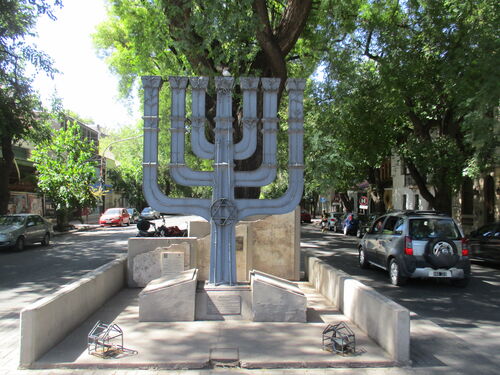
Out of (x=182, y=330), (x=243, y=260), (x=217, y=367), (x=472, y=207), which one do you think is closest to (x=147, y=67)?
(x=243, y=260)

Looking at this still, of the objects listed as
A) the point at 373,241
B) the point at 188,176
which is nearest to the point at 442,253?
the point at 373,241

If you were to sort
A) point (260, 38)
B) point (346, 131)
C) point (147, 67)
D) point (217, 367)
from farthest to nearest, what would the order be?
point (346, 131) < point (147, 67) < point (260, 38) < point (217, 367)

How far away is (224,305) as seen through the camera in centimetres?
666

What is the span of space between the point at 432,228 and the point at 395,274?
1.41 m

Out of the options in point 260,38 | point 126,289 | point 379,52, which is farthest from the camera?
point 379,52

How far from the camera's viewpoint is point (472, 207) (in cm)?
2659

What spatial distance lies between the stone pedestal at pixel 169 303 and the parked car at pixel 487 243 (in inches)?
466

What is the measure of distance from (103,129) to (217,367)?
251 feet

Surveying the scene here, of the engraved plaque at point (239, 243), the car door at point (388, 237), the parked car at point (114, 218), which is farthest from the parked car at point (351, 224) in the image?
the engraved plaque at point (239, 243)

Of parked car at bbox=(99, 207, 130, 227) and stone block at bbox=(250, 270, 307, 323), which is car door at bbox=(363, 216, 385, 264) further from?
parked car at bbox=(99, 207, 130, 227)

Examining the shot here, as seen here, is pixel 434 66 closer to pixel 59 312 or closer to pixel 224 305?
pixel 224 305

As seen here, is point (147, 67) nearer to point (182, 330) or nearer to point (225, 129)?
point (225, 129)

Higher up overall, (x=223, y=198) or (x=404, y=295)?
(x=223, y=198)

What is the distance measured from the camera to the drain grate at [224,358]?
16.1 ft
